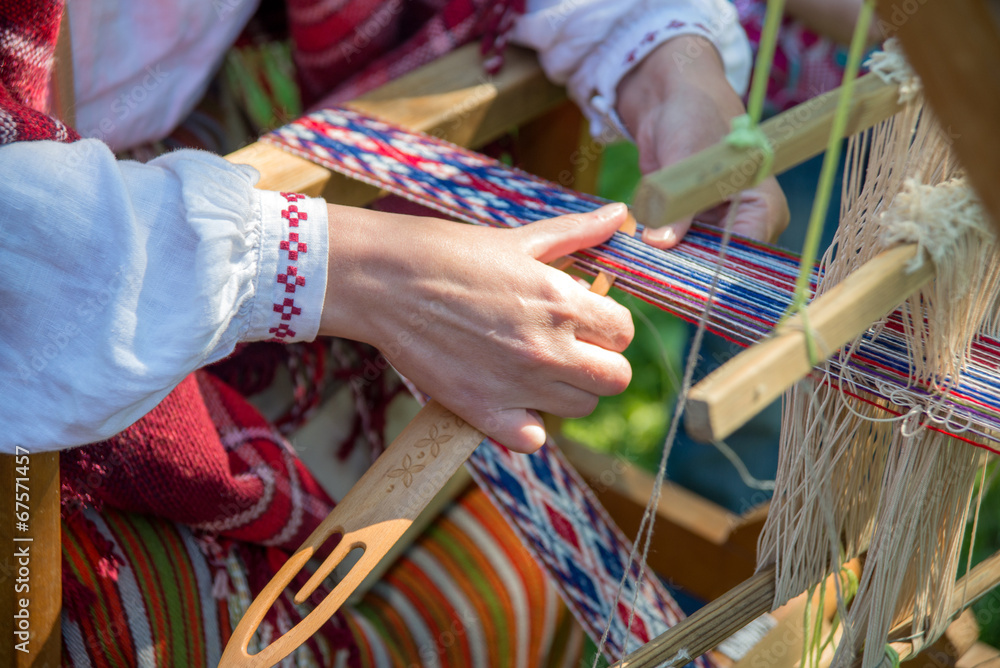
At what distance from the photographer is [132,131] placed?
3.44 feet

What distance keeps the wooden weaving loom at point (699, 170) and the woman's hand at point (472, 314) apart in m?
0.04

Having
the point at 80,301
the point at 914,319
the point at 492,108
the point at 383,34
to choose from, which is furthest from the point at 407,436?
the point at 383,34

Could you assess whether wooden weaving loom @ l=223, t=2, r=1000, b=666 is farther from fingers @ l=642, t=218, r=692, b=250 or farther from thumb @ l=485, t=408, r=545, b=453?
fingers @ l=642, t=218, r=692, b=250

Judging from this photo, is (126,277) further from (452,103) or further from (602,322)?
(452,103)

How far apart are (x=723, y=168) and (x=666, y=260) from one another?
1.21 feet

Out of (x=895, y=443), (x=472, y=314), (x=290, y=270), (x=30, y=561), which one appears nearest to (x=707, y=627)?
(x=895, y=443)

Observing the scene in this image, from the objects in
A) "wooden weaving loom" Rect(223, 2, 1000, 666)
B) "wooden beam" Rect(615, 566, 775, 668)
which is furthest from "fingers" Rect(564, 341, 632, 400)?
"wooden beam" Rect(615, 566, 775, 668)

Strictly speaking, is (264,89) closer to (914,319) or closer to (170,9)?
(170,9)

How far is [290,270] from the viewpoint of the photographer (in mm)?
664

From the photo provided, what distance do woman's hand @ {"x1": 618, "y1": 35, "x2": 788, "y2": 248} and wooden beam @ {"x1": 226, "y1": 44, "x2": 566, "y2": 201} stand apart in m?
0.14

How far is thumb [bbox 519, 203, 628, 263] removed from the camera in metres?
0.75

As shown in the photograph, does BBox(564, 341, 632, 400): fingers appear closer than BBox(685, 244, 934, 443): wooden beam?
No

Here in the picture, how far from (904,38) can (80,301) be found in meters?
0.56

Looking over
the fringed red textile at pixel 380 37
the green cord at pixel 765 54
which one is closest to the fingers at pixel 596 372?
the green cord at pixel 765 54
